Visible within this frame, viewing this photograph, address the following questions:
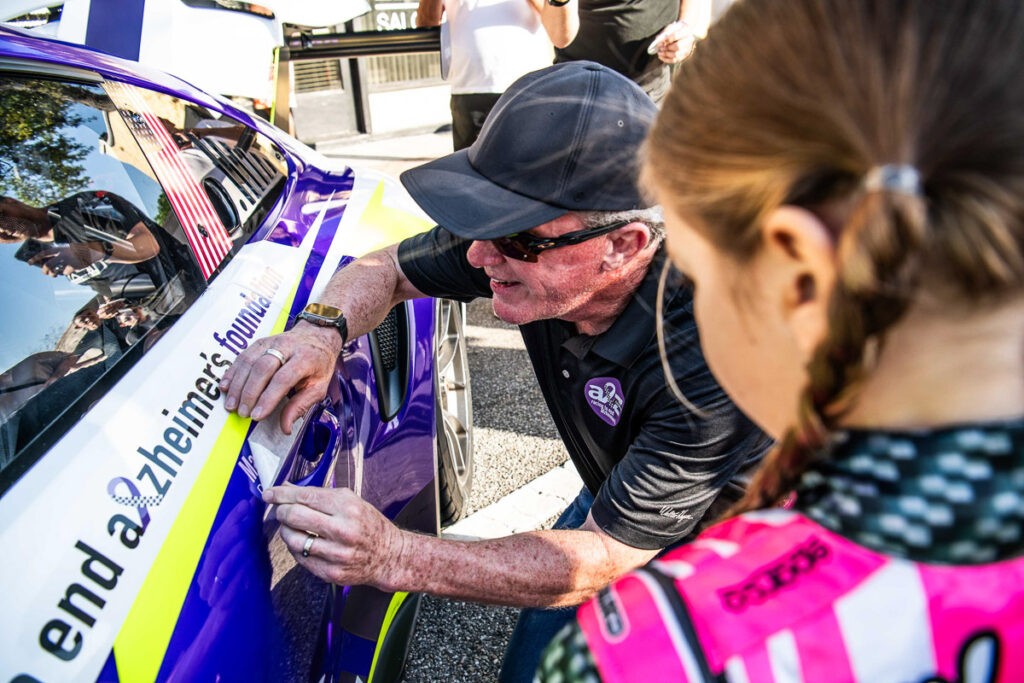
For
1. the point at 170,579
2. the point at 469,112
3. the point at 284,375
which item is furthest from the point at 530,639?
the point at 469,112

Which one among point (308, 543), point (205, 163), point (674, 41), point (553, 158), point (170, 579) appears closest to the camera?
point (170, 579)

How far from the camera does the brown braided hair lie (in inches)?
19.2

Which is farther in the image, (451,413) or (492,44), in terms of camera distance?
(492,44)

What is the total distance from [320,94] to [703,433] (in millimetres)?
7763

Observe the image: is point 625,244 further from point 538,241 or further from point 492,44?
point 492,44

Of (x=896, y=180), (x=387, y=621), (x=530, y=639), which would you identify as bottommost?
(x=530, y=639)

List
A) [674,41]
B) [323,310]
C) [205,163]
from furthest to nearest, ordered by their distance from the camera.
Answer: [674,41]
[205,163]
[323,310]

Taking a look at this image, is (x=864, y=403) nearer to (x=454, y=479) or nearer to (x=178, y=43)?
(x=454, y=479)

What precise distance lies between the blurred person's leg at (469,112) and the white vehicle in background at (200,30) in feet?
2.03

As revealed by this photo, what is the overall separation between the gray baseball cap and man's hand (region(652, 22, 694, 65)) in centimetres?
177

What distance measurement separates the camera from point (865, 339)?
0.53 metres

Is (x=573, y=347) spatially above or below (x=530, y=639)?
above

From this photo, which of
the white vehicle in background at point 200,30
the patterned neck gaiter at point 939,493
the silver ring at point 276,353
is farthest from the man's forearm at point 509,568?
the white vehicle in background at point 200,30

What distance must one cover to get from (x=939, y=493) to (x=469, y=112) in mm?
3370
